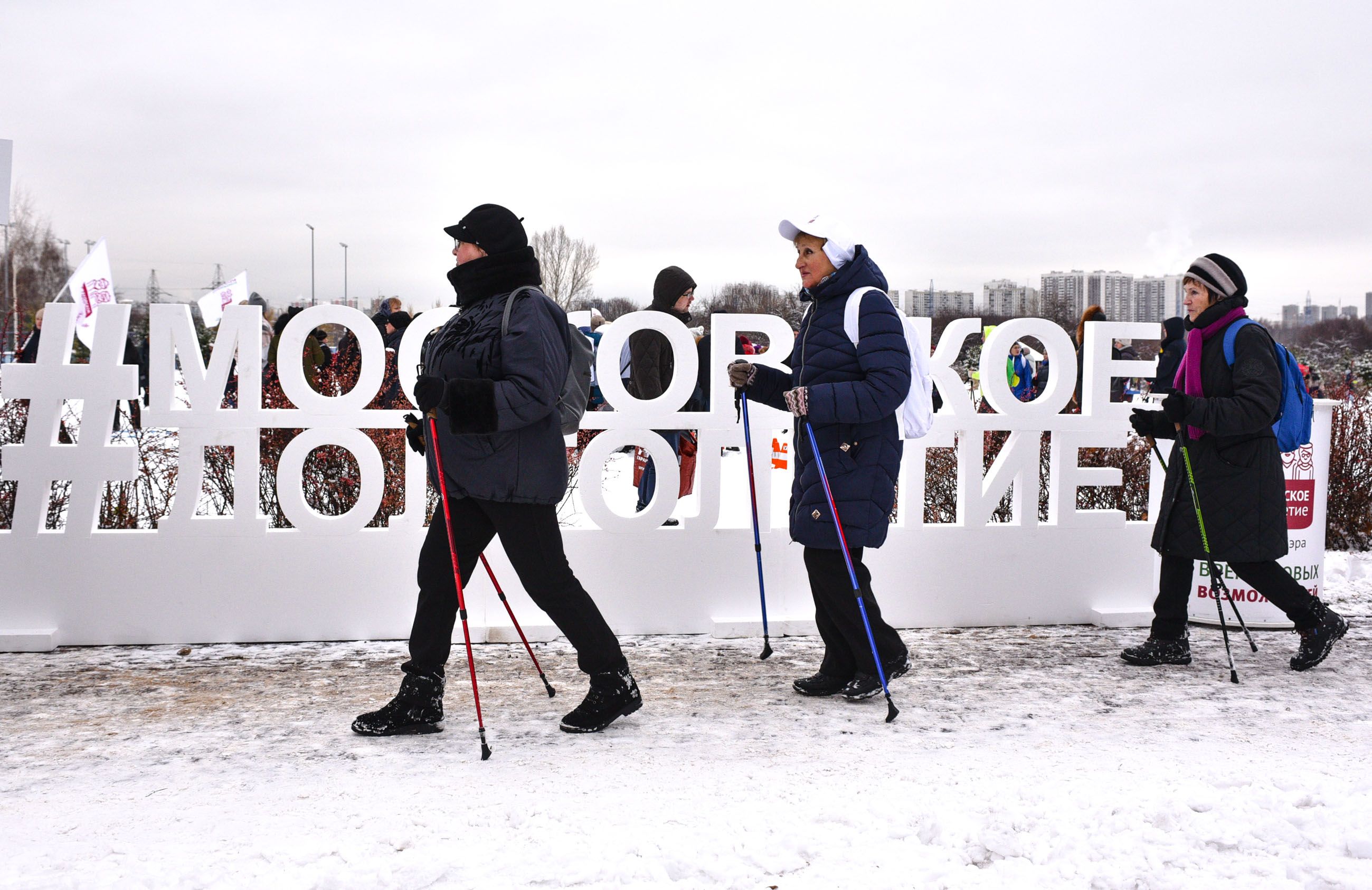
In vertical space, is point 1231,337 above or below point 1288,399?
above

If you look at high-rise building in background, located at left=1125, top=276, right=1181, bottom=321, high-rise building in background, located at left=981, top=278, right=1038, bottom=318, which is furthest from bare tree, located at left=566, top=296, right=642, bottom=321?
high-rise building in background, located at left=1125, top=276, right=1181, bottom=321

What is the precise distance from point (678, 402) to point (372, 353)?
1.48 meters

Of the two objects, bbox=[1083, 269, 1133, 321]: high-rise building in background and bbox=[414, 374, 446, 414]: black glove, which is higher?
bbox=[1083, 269, 1133, 321]: high-rise building in background

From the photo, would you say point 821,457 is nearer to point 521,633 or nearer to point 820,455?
point 820,455

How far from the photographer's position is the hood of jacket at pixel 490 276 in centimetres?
397

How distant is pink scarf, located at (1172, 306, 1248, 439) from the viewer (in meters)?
4.90

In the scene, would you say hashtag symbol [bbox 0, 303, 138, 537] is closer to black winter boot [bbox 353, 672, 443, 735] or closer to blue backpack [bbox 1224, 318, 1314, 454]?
black winter boot [bbox 353, 672, 443, 735]

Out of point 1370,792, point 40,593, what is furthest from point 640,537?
point 1370,792

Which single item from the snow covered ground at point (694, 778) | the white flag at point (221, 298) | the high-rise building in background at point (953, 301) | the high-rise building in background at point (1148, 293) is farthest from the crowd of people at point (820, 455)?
the high-rise building in background at point (1148, 293)

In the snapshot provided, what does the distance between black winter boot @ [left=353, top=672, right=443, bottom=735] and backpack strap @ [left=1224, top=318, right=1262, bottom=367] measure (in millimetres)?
3506

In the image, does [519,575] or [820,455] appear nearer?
[519,575]

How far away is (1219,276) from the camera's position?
4887 millimetres

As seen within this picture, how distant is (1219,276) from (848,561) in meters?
→ 2.12

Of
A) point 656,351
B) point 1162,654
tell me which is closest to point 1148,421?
point 1162,654
